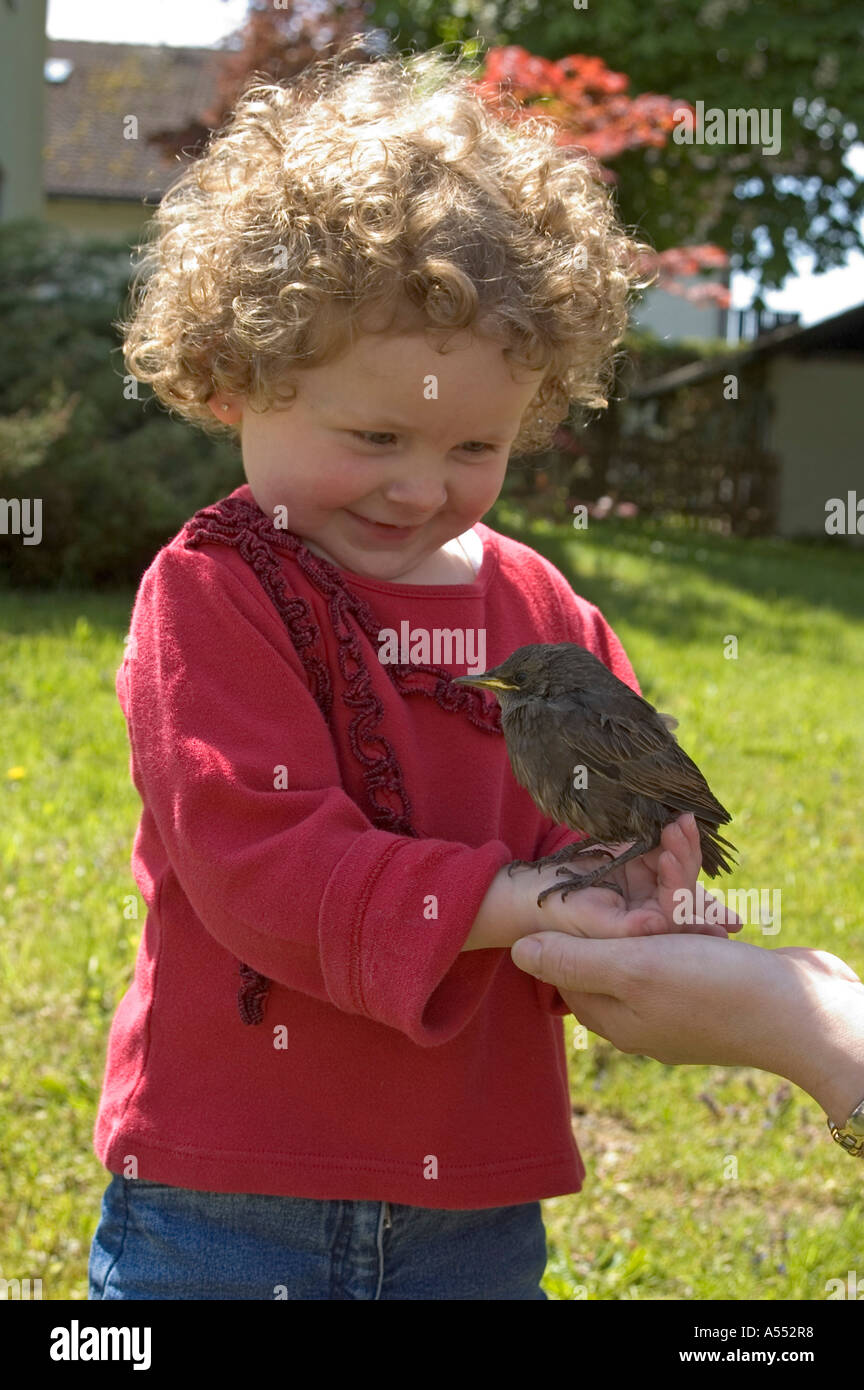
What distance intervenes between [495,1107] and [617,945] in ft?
1.67

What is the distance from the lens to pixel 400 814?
2.03 metres

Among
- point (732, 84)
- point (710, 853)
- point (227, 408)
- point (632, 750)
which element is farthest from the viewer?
point (732, 84)

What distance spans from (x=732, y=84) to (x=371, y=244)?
19.1m

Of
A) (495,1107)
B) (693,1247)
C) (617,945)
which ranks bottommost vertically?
(693,1247)

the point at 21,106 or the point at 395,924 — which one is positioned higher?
the point at 21,106

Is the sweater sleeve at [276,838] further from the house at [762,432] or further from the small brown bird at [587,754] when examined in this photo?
the house at [762,432]

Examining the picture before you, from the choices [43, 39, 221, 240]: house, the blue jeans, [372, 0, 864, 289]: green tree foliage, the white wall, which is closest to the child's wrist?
the blue jeans

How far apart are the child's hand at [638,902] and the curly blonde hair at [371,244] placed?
79 cm

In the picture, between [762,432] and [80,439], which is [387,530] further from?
[762,432]

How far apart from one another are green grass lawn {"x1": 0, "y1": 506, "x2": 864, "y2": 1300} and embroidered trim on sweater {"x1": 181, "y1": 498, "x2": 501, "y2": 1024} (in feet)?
4.35

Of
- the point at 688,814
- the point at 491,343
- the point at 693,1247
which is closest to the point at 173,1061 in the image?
the point at 688,814

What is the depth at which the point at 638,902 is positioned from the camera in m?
1.93

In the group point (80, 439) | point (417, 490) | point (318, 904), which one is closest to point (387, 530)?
point (417, 490)
